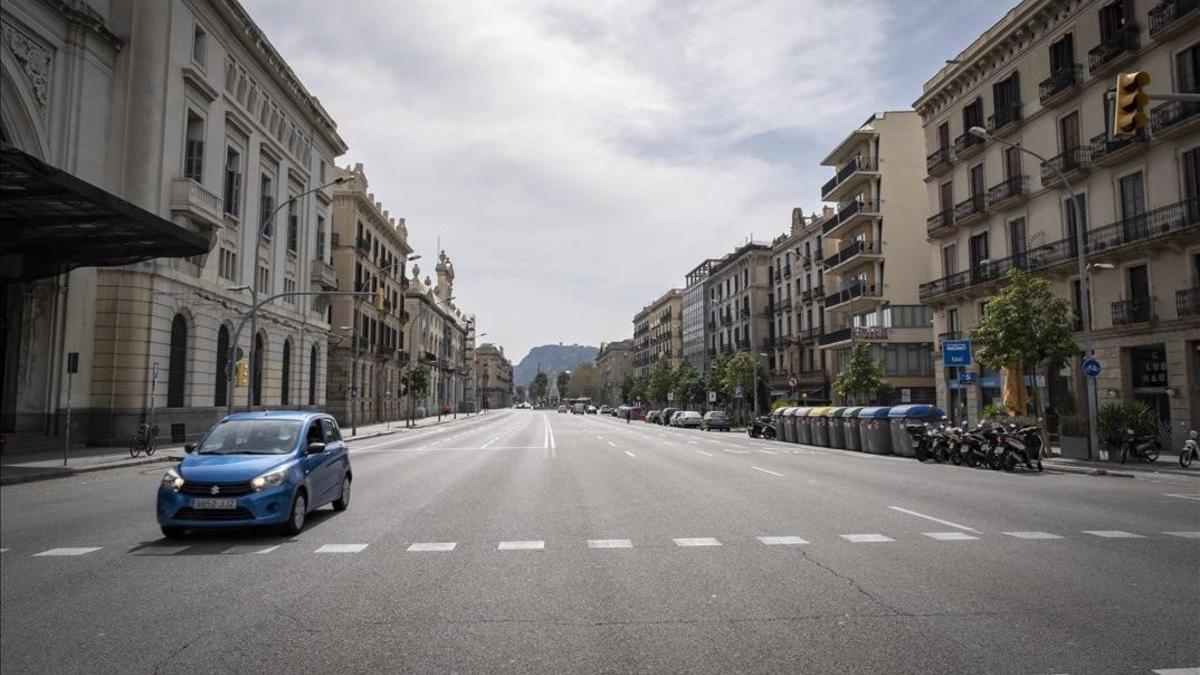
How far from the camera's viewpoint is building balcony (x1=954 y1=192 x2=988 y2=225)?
35.4 m

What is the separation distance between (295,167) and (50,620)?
40356 mm

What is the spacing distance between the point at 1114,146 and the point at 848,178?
24.9 metres

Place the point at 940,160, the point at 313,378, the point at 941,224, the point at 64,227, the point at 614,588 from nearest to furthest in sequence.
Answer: the point at 64,227 < the point at 614,588 < the point at 940,160 < the point at 941,224 < the point at 313,378

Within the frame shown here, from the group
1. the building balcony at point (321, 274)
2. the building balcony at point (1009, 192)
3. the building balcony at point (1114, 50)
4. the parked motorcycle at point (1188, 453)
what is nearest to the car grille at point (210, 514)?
the parked motorcycle at point (1188, 453)

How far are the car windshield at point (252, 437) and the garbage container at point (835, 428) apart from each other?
27132mm

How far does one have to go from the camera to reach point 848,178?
171 feet

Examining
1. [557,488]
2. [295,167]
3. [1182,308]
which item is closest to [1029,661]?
[557,488]

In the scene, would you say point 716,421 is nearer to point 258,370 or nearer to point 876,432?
point 876,432

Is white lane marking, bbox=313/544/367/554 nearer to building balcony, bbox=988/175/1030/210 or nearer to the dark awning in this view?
the dark awning

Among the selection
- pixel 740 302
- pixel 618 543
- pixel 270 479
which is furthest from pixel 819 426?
pixel 740 302

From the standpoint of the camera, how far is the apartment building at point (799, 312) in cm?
6150

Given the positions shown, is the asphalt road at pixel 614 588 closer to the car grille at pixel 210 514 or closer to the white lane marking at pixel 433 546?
the white lane marking at pixel 433 546

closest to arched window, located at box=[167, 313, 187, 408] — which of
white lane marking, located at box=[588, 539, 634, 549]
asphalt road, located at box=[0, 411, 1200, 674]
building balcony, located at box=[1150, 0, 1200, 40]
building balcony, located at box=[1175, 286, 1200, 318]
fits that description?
asphalt road, located at box=[0, 411, 1200, 674]

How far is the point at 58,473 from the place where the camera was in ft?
48.8
